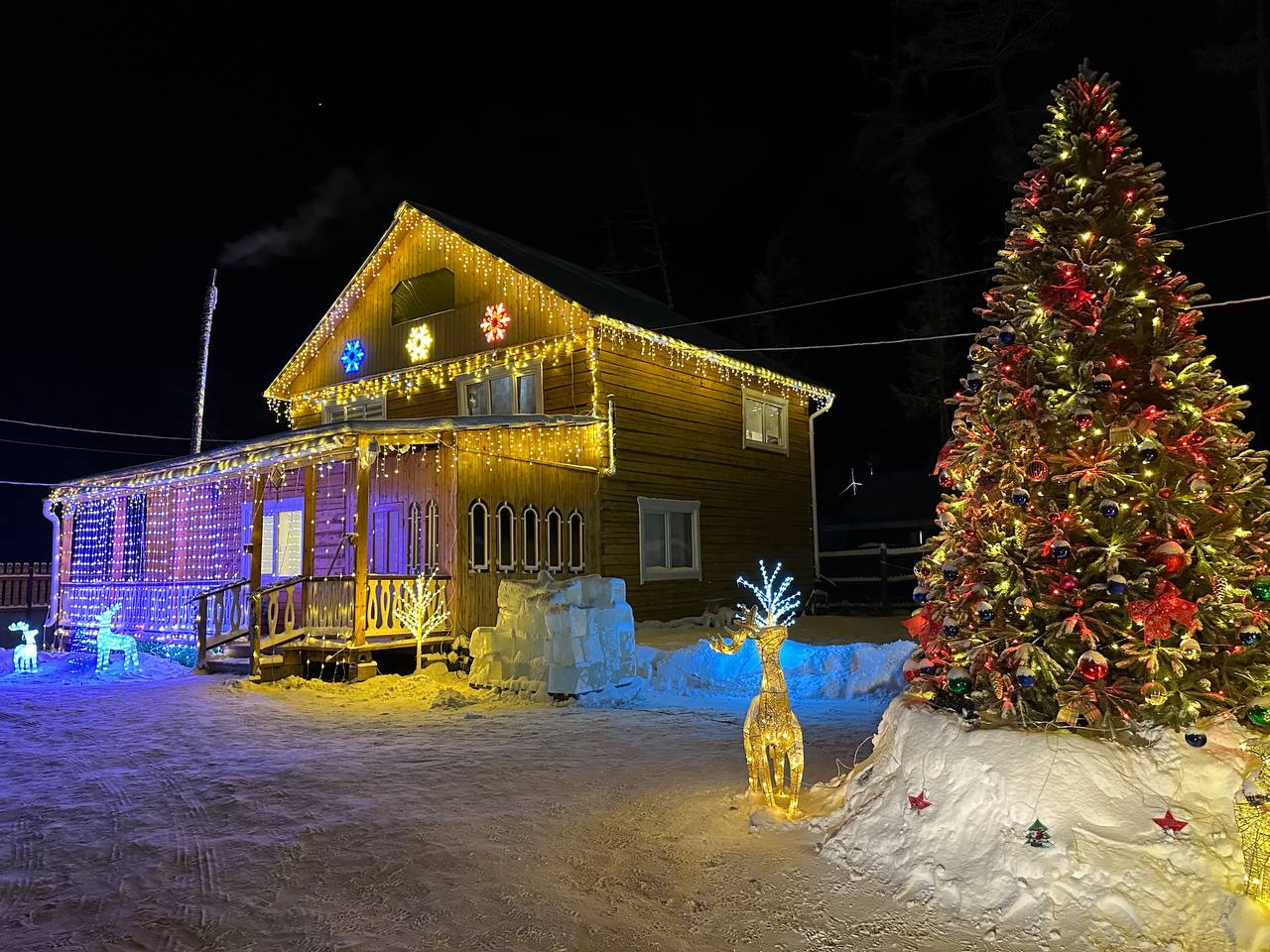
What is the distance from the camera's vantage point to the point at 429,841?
5.17 meters

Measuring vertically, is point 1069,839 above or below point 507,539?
below

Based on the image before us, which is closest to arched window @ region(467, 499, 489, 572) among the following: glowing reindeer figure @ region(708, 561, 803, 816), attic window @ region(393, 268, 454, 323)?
attic window @ region(393, 268, 454, 323)

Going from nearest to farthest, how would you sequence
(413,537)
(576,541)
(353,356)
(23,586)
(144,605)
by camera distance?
(413,537), (576,541), (144,605), (353,356), (23,586)

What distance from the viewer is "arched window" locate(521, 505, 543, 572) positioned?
1418 centimetres

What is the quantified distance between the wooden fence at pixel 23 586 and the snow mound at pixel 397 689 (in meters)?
17.4

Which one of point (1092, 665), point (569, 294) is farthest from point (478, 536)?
point (1092, 665)

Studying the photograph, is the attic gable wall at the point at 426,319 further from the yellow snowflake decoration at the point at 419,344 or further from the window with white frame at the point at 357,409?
the window with white frame at the point at 357,409

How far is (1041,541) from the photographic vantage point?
4.68 meters

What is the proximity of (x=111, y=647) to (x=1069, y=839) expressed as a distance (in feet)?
53.0

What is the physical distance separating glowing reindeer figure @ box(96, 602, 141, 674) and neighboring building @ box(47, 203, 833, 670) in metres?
0.74

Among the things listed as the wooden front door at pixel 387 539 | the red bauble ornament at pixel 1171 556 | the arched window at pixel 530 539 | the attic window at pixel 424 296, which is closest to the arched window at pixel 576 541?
the arched window at pixel 530 539

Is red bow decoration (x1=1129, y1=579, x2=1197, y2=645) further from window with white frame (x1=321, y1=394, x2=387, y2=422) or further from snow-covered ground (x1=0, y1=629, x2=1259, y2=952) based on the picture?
window with white frame (x1=321, y1=394, x2=387, y2=422)

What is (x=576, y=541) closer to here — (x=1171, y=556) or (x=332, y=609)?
(x=332, y=609)

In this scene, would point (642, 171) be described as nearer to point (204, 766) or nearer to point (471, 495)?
point (471, 495)
